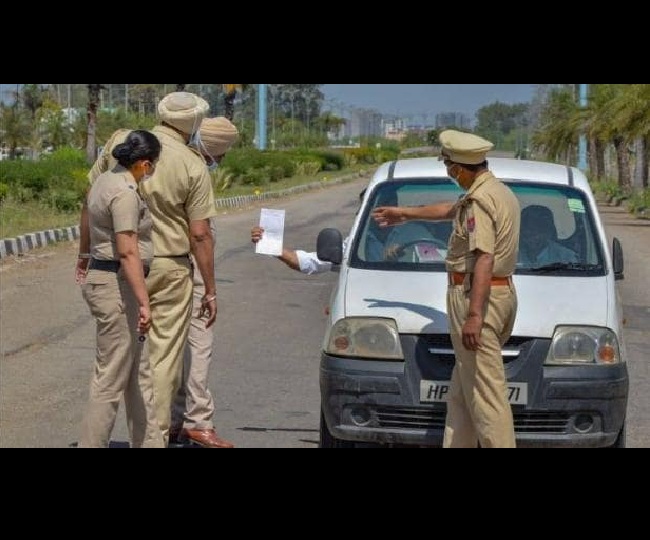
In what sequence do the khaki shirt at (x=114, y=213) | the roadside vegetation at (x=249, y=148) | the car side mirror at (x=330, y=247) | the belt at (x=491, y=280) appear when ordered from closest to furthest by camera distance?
1. the belt at (x=491, y=280)
2. the khaki shirt at (x=114, y=213)
3. the car side mirror at (x=330, y=247)
4. the roadside vegetation at (x=249, y=148)

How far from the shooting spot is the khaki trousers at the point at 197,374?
7062mm

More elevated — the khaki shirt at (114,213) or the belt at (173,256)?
the khaki shirt at (114,213)

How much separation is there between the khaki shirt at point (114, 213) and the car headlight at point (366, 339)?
991mm

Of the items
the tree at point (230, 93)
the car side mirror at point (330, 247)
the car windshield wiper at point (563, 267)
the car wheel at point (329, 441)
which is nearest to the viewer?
the car wheel at point (329, 441)

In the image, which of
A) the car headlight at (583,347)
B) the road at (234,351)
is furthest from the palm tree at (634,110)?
the car headlight at (583,347)

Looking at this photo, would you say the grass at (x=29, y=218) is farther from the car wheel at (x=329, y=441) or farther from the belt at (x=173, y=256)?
the car wheel at (x=329, y=441)

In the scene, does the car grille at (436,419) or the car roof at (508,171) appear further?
the car roof at (508,171)

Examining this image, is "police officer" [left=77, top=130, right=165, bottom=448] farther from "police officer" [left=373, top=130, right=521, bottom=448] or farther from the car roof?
the car roof

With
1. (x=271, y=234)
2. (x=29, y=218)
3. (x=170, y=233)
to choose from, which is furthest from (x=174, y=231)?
(x=29, y=218)

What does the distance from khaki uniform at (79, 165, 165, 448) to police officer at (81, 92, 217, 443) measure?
288mm

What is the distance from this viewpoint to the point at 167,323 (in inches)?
254

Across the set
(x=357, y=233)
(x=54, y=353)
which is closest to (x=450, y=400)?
(x=357, y=233)

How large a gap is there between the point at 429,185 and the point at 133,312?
6.86 feet

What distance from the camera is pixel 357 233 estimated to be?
23.3 ft
